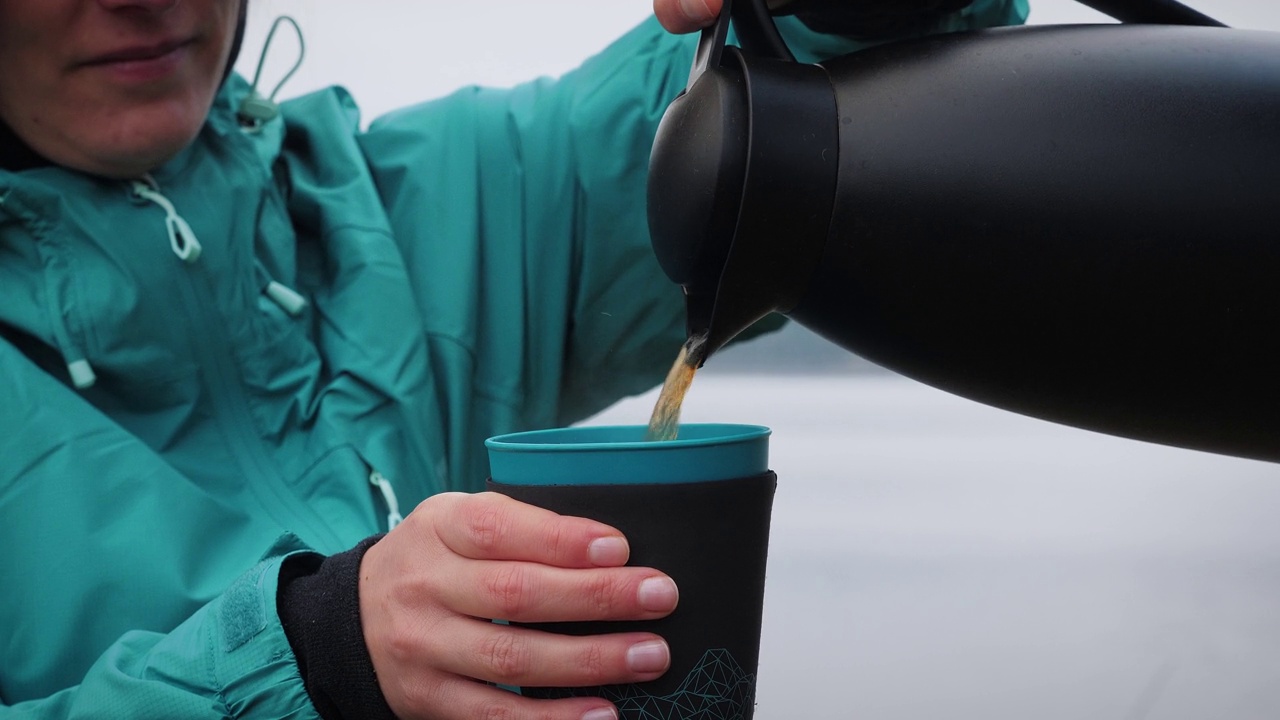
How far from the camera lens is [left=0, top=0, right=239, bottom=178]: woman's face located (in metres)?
0.74

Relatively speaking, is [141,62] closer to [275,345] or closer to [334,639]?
[275,345]

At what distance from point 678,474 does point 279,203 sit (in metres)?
0.62

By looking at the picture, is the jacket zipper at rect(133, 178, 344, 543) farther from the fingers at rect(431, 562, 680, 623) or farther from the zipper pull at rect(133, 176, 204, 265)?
the fingers at rect(431, 562, 680, 623)

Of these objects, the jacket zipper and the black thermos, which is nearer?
the black thermos

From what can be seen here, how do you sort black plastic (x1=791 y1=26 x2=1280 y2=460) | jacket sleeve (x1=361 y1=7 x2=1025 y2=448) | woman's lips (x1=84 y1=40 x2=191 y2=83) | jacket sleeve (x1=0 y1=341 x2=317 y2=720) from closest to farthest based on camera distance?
1. black plastic (x1=791 y1=26 x2=1280 y2=460)
2. jacket sleeve (x1=0 y1=341 x2=317 y2=720)
3. woman's lips (x1=84 y1=40 x2=191 y2=83)
4. jacket sleeve (x1=361 y1=7 x2=1025 y2=448)

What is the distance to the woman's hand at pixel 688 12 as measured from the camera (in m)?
0.46

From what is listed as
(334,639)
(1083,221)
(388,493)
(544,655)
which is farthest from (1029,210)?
(388,493)

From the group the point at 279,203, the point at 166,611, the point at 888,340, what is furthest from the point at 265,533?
the point at 888,340

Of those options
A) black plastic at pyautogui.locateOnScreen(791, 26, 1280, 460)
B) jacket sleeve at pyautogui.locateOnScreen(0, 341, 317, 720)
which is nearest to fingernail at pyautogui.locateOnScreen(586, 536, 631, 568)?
black plastic at pyautogui.locateOnScreen(791, 26, 1280, 460)

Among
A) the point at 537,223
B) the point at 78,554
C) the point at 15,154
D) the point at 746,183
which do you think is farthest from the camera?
the point at 537,223

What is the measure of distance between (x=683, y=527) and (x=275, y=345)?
53 cm

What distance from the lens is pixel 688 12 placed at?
492 millimetres

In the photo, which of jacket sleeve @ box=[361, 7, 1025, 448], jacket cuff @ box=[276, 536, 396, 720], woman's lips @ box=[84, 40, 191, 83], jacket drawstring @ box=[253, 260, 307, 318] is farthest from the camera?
jacket sleeve @ box=[361, 7, 1025, 448]

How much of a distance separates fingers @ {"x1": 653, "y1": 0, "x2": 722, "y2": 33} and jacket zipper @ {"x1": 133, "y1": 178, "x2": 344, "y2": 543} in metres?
0.42
